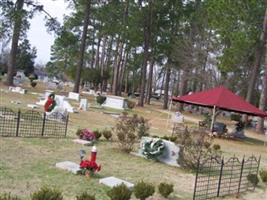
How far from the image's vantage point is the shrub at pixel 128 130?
15188mm

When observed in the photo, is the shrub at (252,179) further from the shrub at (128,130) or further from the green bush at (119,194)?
the green bush at (119,194)

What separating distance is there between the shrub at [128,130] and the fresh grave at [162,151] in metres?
0.78

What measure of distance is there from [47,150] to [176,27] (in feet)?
125

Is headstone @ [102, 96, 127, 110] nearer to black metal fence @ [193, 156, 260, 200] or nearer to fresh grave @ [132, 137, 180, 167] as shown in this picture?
fresh grave @ [132, 137, 180, 167]

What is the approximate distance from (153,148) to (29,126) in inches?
188

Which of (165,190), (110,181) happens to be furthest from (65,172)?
(165,190)

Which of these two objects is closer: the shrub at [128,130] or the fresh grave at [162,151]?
the fresh grave at [162,151]

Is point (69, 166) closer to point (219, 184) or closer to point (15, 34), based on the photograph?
point (219, 184)

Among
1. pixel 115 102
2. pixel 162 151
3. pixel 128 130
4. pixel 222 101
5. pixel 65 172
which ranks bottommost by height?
pixel 65 172

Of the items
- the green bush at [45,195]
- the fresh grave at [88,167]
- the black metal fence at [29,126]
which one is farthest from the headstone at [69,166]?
the black metal fence at [29,126]

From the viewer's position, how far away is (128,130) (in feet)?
52.4

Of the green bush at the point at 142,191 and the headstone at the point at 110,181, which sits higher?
the green bush at the point at 142,191

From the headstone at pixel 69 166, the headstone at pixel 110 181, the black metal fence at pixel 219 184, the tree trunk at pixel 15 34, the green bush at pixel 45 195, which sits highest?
the tree trunk at pixel 15 34

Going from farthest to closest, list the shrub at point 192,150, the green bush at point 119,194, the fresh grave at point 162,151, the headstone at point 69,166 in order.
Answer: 1. the fresh grave at point 162,151
2. the shrub at point 192,150
3. the headstone at point 69,166
4. the green bush at point 119,194
